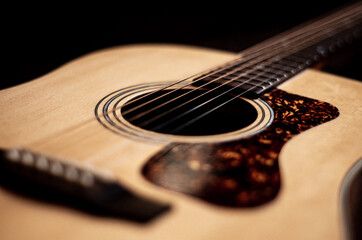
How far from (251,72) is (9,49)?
2.75ft

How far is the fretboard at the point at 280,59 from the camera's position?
770 millimetres

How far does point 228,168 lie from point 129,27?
45.3 inches

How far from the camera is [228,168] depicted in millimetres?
506

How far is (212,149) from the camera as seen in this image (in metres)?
0.54

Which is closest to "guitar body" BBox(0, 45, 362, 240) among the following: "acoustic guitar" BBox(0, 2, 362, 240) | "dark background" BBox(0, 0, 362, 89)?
"acoustic guitar" BBox(0, 2, 362, 240)

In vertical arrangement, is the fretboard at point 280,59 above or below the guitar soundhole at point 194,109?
above

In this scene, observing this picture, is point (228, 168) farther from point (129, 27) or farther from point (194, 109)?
point (129, 27)

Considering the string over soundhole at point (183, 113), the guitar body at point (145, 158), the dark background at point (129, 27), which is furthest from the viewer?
the dark background at point (129, 27)

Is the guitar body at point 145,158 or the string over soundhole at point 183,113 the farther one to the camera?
the string over soundhole at point 183,113

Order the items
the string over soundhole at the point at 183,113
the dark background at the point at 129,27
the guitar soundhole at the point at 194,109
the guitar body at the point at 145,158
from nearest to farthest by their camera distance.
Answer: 1. the guitar body at the point at 145,158
2. the string over soundhole at the point at 183,113
3. the guitar soundhole at the point at 194,109
4. the dark background at the point at 129,27

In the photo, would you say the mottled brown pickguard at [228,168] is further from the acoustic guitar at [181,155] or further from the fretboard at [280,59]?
the fretboard at [280,59]

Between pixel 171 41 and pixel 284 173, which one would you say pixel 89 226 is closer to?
pixel 284 173

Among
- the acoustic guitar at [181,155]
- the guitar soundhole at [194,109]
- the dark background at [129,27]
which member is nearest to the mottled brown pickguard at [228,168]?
the acoustic guitar at [181,155]

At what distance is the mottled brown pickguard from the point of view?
1.48 feet
